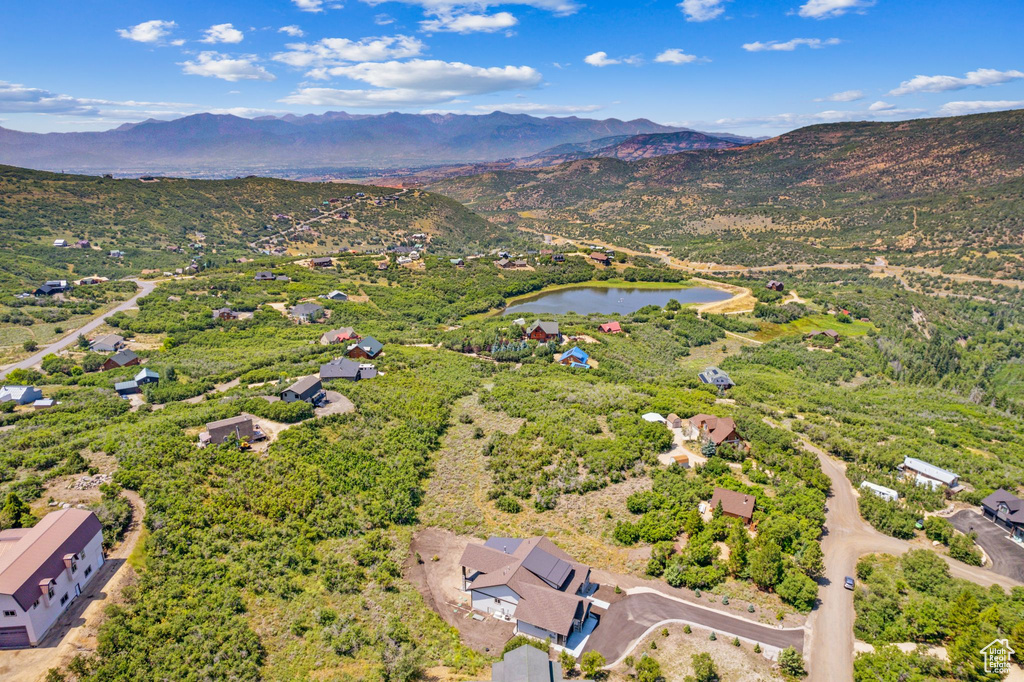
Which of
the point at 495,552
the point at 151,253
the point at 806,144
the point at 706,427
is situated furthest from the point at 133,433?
the point at 806,144

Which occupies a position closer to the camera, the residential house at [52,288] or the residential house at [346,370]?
the residential house at [346,370]

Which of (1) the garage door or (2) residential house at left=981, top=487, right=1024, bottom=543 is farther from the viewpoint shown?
(2) residential house at left=981, top=487, right=1024, bottom=543

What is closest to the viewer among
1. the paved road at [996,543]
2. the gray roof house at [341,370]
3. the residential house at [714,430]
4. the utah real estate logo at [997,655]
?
the utah real estate logo at [997,655]

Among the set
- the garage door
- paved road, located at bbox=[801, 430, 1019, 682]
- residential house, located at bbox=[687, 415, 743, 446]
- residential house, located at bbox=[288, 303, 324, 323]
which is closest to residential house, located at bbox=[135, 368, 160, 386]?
residential house, located at bbox=[288, 303, 324, 323]

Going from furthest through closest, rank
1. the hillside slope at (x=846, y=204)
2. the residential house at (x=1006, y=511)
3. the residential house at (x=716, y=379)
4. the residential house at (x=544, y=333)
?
1. the hillside slope at (x=846, y=204)
2. the residential house at (x=544, y=333)
3. the residential house at (x=716, y=379)
4. the residential house at (x=1006, y=511)

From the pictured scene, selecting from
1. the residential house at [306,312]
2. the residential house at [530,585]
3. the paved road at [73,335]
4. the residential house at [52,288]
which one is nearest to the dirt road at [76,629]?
the residential house at [530,585]

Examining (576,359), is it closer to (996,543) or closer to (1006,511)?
(1006,511)

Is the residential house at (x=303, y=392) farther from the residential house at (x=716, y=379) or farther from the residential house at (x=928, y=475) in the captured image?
the residential house at (x=928, y=475)

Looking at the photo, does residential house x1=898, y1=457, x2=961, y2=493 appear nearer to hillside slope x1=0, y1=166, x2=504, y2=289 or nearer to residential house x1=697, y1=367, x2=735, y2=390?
residential house x1=697, y1=367, x2=735, y2=390
